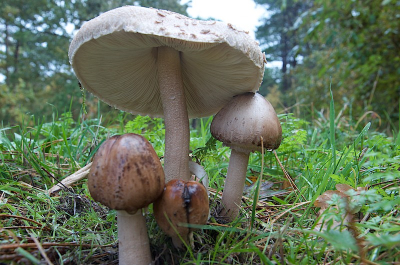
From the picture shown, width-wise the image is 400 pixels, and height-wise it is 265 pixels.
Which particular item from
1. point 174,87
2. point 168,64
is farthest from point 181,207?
point 168,64

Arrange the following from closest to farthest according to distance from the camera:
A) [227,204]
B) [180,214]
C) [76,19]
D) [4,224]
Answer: [180,214] < [4,224] < [227,204] < [76,19]

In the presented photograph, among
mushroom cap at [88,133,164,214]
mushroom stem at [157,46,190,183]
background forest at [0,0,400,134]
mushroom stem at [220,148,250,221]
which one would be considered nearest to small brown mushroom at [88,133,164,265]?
mushroom cap at [88,133,164,214]

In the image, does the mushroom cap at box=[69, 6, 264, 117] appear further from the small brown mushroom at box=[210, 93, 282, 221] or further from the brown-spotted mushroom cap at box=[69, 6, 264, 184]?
the small brown mushroom at box=[210, 93, 282, 221]

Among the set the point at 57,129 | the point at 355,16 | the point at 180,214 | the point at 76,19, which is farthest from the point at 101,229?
the point at 76,19

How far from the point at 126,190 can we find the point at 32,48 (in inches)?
694

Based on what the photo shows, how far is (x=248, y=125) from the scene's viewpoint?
183 cm

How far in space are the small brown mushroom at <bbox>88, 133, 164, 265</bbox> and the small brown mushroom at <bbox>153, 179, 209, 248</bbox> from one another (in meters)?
0.08

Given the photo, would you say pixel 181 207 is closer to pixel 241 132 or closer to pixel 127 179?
pixel 127 179

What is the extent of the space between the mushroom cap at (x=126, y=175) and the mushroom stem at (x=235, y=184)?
0.73 metres

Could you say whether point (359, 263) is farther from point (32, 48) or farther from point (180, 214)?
point (32, 48)

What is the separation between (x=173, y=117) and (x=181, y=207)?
2.39ft

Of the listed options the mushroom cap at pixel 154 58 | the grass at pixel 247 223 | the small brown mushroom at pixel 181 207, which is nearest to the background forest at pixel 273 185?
the grass at pixel 247 223

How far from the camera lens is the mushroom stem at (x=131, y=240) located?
5.01 feet

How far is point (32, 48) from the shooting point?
15.9m
